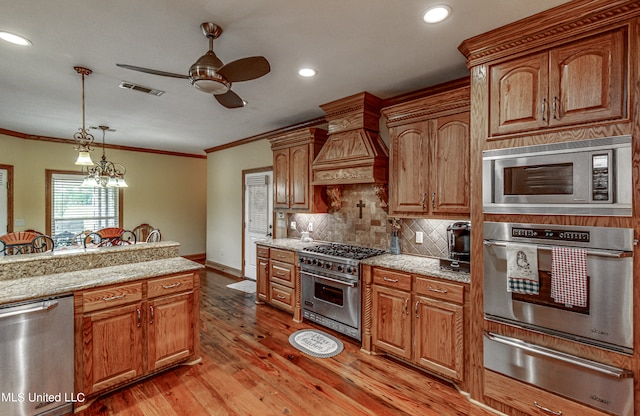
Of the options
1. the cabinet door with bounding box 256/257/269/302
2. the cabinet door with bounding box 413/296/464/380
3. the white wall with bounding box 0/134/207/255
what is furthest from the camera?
the white wall with bounding box 0/134/207/255

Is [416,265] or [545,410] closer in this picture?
[545,410]

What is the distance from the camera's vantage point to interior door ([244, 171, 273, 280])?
546cm

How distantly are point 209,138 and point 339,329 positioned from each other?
4.37m

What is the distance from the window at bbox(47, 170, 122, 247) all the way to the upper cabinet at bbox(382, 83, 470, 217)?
619cm

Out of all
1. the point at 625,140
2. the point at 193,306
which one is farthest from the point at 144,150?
the point at 625,140

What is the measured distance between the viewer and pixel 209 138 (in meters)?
5.81

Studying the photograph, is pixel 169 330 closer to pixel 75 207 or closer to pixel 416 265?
pixel 416 265

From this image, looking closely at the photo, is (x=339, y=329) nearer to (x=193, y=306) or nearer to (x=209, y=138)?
(x=193, y=306)

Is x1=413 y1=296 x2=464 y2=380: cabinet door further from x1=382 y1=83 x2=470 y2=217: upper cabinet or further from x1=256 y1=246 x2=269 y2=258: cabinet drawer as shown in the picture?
x1=256 y1=246 x2=269 y2=258: cabinet drawer

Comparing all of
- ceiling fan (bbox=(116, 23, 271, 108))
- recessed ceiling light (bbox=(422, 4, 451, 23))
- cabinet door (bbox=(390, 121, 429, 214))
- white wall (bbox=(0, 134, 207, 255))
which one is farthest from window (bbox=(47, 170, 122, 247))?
recessed ceiling light (bbox=(422, 4, 451, 23))

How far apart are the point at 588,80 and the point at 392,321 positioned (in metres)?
2.36

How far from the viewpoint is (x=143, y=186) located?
6.86 metres

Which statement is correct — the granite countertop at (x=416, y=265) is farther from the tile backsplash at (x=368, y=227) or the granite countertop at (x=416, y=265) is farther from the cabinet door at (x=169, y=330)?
the cabinet door at (x=169, y=330)

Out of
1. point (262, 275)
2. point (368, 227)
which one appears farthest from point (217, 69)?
point (262, 275)
